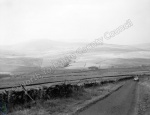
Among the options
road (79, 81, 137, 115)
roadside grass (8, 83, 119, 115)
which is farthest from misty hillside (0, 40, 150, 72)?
road (79, 81, 137, 115)

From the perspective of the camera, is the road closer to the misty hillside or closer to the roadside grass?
the roadside grass

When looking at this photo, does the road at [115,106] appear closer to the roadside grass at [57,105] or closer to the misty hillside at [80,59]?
the roadside grass at [57,105]

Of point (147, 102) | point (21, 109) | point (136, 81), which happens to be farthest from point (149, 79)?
point (21, 109)

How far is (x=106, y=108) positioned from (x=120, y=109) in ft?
4.79

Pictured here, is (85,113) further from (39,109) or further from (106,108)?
(39,109)

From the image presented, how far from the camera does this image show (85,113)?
79.3 feet

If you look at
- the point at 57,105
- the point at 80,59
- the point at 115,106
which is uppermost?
the point at 80,59

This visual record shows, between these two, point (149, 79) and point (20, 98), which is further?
point (149, 79)

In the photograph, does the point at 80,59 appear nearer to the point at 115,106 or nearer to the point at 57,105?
the point at 57,105

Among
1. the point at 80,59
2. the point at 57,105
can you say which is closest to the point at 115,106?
the point at 57,105

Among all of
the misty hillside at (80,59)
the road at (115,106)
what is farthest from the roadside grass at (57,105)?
the misty hillside at (80,59)

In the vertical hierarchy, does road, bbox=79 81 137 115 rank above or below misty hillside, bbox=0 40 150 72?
below

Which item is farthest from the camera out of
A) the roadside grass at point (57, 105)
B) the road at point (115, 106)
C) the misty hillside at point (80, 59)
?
the misty hillside at point (80, 59)

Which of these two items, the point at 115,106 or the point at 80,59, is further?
the point at 80,59
